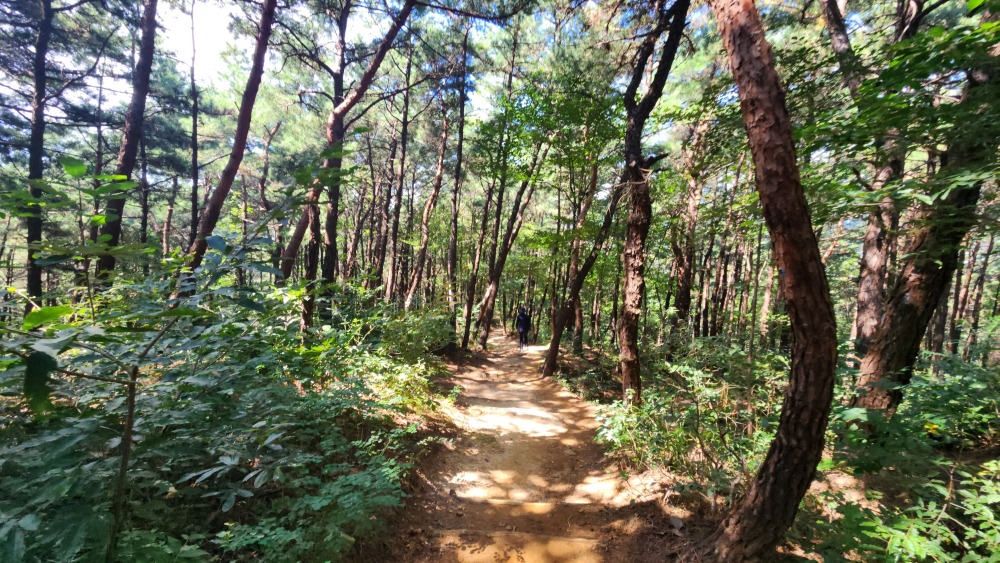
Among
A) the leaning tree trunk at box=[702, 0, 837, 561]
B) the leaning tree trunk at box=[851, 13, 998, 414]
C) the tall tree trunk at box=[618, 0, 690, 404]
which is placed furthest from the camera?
the tall tree trunk at box=[618, 0, 690, 404]

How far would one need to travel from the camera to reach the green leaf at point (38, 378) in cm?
103

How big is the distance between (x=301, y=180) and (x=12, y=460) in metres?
1.67

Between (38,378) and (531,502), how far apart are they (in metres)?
4.32

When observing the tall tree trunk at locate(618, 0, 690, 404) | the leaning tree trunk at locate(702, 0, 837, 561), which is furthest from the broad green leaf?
the tall tree trunk at locate(618, 0, 690, 404)

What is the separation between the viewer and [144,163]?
15.2m

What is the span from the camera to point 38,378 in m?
1.05

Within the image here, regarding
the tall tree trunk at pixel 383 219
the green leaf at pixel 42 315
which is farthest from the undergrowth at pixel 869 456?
the tall tree trunk at pixel 383 219

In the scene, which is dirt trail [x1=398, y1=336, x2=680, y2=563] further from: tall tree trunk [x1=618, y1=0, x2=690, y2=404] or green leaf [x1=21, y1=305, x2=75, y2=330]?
green leaf [x1=21, y1=305, x2=75, y2=330]

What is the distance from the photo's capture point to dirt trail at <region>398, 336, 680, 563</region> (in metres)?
3.38

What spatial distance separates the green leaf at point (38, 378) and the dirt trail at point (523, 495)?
3.02 metres

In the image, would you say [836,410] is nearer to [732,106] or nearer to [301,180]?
[732,106]

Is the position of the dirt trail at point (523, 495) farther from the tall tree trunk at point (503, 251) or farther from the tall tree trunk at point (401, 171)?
the tall tree trunk at point (503, 251)

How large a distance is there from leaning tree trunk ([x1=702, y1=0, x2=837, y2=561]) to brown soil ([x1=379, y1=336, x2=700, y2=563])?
3.05ft

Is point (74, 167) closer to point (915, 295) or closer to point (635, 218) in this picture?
point (635, 218)
